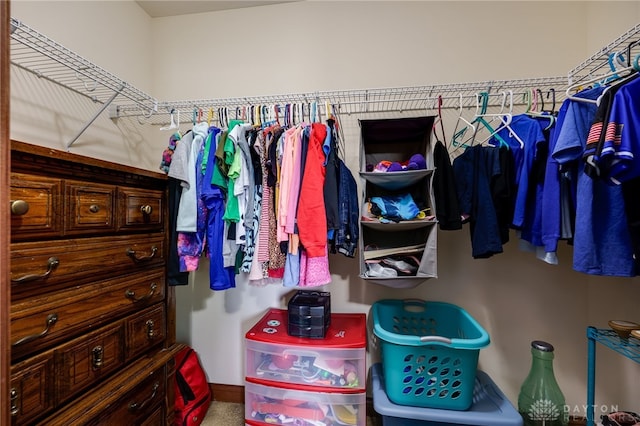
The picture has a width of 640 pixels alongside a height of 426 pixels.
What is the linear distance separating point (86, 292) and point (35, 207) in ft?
1.06

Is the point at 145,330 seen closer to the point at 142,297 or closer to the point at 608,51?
the point at 142,297

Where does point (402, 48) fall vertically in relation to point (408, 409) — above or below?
above

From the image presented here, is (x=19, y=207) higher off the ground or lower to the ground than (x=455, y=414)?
higher

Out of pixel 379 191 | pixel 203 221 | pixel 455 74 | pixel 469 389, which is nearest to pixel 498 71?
pixel 455 74

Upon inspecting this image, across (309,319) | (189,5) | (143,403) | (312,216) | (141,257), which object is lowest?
(143,403)

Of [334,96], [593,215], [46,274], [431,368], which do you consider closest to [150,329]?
[46,274]

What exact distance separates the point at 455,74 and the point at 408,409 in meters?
1.81

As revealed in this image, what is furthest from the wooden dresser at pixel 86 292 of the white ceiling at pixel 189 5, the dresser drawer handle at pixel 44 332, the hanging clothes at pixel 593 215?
the hanging clothes at pixel 593 215

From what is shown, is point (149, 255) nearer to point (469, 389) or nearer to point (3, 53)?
point (3, 53)

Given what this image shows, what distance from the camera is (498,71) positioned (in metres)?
1.49

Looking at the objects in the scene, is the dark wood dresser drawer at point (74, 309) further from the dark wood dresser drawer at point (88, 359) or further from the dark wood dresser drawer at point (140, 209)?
the dark wood dresser drawer at point (140, 209)

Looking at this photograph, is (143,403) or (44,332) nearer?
(44,332)

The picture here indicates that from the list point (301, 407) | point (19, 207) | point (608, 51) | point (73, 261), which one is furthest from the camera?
point (301, 407)

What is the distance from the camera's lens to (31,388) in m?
0.73
